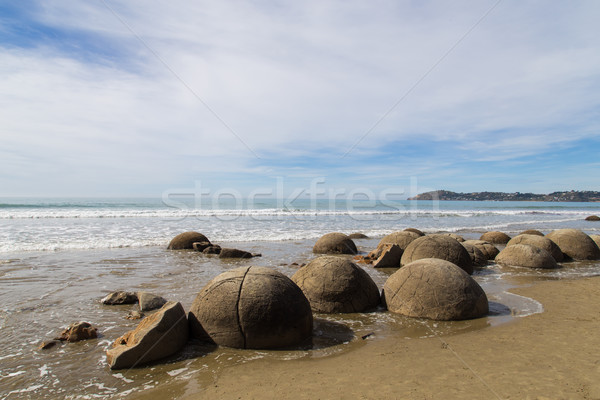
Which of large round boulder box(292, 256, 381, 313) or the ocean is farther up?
large round boulder box(292, 256, 381, 313)

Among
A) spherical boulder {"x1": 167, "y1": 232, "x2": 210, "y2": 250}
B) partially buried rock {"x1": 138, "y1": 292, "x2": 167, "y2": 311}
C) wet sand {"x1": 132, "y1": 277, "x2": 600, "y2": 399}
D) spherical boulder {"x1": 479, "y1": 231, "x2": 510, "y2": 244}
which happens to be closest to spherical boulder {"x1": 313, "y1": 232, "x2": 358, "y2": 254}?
spherical boulder {"x1": 167, "y1": 232, "x2": 210, "y2": 250}

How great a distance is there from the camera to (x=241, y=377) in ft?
14.1

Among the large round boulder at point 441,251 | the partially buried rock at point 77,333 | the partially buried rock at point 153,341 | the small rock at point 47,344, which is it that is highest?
the large round boulder at point 441,251

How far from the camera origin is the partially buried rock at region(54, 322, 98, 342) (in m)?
5.55

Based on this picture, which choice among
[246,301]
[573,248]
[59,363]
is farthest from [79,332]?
[573,248]

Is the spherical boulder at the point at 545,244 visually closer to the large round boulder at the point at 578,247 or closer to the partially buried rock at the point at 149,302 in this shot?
the large round boulder at the point at 578,247

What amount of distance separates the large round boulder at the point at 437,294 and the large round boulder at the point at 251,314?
2164mm

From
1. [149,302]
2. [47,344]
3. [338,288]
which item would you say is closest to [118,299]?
[149,302]

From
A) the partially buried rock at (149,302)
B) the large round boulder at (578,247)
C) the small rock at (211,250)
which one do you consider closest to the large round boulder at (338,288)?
the partially buried rock at (149,302)

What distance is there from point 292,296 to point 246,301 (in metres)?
0.68

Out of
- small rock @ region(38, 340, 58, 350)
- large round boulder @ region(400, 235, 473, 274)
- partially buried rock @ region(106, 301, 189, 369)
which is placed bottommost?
small rock @ region(38, 340, 58, 350)

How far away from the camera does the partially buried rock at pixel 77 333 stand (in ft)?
18.2

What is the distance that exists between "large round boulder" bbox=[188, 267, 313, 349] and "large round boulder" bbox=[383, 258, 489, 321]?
7.10ft

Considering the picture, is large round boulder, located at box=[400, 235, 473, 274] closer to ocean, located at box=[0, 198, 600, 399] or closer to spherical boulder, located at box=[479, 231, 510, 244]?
ocean, located at box=[0, 198, 600, 399]
